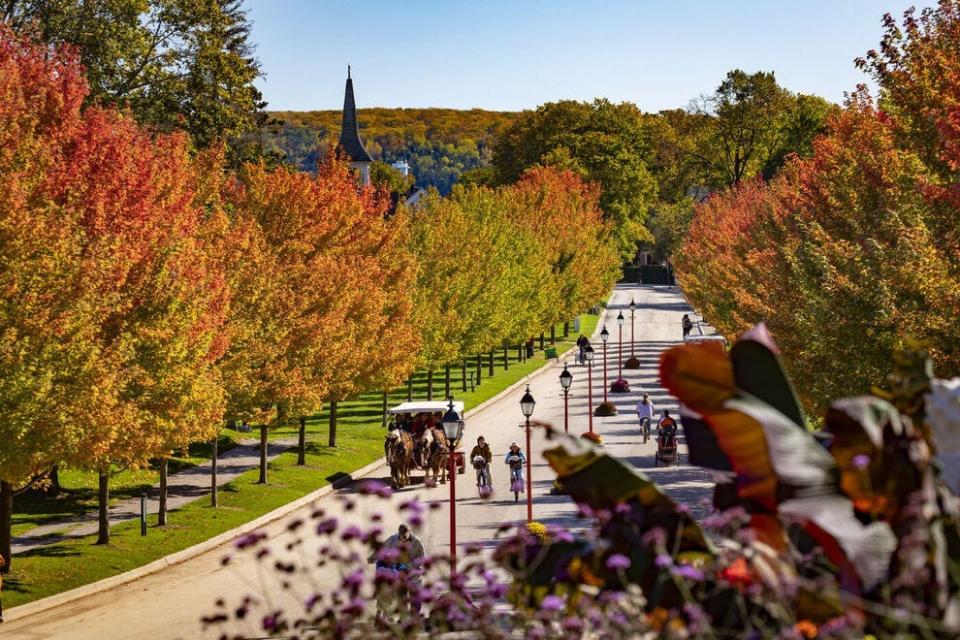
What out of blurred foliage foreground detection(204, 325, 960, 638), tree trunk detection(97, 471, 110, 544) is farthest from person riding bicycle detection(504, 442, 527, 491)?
blurred foliage foreground detection(204, 325, 960, 638)

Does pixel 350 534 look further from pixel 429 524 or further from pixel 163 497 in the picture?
pixel 163 497

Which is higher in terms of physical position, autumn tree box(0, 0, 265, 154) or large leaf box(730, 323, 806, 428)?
autumn tree box(0, 0, 265, 154)

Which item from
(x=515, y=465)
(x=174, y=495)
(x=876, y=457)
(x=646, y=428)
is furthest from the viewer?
(x=646, y=428)

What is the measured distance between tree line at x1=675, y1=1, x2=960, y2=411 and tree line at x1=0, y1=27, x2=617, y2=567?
11710 mm

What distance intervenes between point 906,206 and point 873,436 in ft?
63.1

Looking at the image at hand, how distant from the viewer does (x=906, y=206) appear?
86.8 feet

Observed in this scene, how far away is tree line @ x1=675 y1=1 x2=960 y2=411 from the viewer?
2228 cm

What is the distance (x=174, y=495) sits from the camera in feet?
124

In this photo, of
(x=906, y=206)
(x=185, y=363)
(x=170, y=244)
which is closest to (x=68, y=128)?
(x=170, y=244)

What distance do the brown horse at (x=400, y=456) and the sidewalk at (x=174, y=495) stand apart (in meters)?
4.65

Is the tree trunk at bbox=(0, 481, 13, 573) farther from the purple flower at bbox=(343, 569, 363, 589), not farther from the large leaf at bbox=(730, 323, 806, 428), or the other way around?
the large leaf at bbox=(730, 323, 806, 428)

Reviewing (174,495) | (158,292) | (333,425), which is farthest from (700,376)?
(333,425)

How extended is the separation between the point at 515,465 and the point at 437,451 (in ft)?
15.7

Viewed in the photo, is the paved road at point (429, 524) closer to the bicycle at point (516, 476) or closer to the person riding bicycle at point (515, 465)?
the bicycle at point (516, 476)
